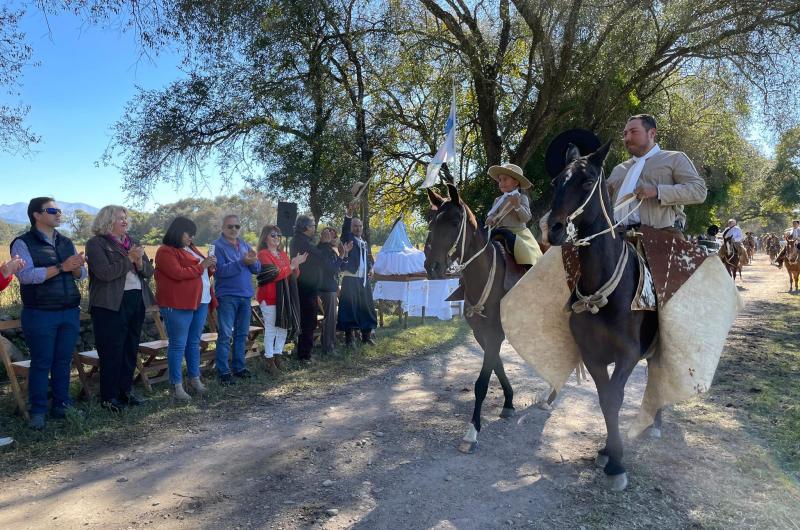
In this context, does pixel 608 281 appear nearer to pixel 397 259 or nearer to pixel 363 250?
pixel 363 250

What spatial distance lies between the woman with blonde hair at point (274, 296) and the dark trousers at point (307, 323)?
1.59 feet

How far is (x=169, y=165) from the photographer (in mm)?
12664

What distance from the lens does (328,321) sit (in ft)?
30.6

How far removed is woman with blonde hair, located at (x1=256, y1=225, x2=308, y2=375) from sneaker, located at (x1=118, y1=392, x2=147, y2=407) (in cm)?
199

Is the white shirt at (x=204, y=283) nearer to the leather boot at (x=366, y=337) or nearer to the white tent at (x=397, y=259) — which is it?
the leather boot at (x=366, y=337)

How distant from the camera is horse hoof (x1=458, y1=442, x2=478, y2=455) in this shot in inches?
193

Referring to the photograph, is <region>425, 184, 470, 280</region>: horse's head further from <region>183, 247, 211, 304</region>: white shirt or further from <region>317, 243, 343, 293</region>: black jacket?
<region>317, 243, 343, 293</region>: black jacket

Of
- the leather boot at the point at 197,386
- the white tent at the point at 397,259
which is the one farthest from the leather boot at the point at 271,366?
the white tent at the point at 397,259

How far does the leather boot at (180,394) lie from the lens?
21.6ft

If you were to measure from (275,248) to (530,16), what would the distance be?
775 cm

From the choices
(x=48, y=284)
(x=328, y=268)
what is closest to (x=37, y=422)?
(x=48, y=284)

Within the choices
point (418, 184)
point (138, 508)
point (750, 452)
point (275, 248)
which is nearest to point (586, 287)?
point (750, 452)

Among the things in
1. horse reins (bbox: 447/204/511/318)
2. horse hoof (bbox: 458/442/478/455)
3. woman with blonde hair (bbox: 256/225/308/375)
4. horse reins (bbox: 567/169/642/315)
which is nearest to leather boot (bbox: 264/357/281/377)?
woman with blonde hair (bbox: 256/225/308/375)

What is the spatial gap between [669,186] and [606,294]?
1132mm
